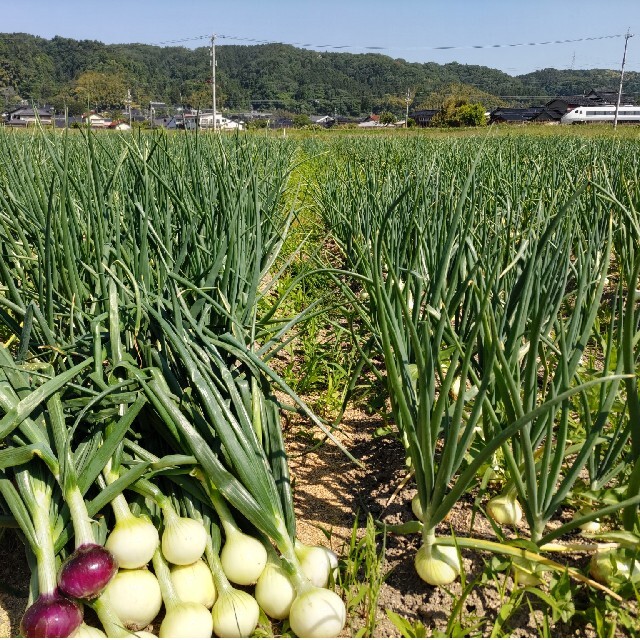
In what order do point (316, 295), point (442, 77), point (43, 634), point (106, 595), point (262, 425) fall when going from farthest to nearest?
point (442, 77), point (316, 295), point (262, 425), point (106, 595), point (43, 634)

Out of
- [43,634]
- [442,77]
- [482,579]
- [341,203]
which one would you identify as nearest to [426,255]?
[482,579]

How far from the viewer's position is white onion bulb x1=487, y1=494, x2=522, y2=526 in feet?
3.98

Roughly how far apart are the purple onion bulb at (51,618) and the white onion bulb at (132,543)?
105 mm

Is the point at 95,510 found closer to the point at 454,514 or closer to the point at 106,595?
the point at 106,595

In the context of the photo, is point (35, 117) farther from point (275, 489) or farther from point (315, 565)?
point (315, 565)

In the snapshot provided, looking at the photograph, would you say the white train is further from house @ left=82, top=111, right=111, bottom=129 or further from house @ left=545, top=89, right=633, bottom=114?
house @ left=82, top=111, right=111, bottom=129

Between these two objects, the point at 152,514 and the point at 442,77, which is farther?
the point at 442,77

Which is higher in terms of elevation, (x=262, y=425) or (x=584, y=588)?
(x=262, y=425)

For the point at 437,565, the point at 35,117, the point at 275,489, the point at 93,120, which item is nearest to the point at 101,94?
the point at 93,120

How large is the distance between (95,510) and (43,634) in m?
0.22

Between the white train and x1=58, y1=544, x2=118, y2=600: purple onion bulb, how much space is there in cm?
6399

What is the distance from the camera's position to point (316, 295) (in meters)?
3.02

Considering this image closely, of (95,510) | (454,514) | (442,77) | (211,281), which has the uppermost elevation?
(442,77)

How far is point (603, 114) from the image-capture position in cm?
6372
